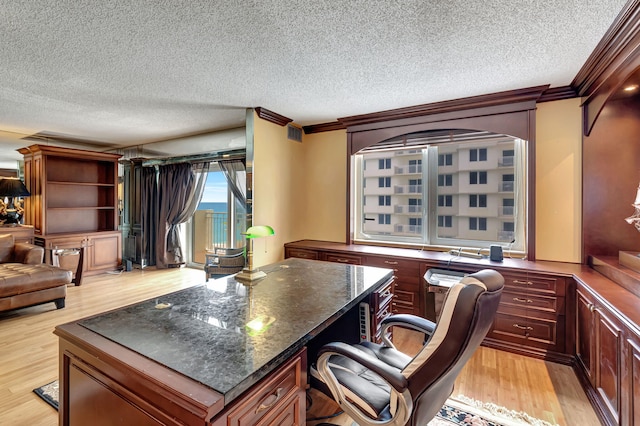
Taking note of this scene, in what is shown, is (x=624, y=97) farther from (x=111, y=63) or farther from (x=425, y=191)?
(x=111, y=63)

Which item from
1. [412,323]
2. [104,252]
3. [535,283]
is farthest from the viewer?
[104,252]

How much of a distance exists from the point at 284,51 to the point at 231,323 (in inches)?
76.0

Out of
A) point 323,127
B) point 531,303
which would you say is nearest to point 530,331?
point 531,303

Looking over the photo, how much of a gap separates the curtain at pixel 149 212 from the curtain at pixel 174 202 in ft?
0.45

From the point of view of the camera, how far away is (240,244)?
489 cm

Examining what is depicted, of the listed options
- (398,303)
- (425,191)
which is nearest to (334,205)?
(425,191)

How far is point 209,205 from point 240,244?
1613 mm

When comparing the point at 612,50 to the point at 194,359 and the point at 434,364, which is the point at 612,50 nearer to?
the point at 434,364

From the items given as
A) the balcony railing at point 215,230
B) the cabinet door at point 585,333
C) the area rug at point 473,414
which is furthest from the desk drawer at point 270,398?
the balcony railing at point 215,230

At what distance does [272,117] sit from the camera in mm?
3770

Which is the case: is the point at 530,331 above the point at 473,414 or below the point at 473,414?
above

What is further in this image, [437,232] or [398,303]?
[437,232]

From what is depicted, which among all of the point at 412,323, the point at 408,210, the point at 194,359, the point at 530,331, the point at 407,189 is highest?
the point at 407,189

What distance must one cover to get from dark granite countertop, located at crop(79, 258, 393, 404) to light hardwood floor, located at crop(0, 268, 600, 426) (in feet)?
2.80
